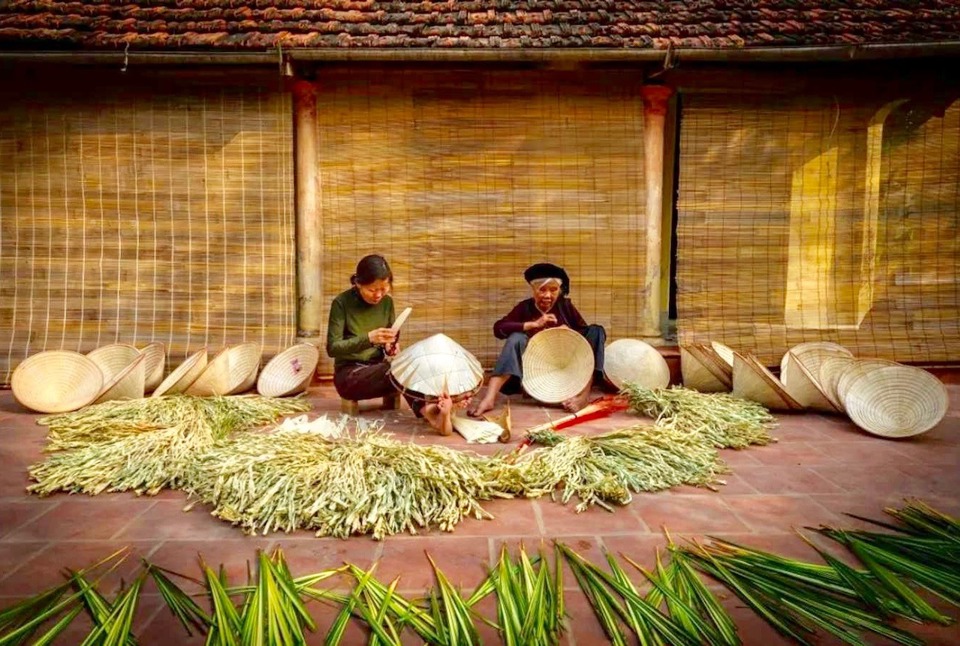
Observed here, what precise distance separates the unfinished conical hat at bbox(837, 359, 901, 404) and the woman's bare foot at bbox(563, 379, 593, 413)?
1.65 metres

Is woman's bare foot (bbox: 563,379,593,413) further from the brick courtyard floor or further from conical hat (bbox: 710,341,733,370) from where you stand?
the brick courtyard floor

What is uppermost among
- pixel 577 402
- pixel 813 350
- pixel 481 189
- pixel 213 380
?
pixel 481 189

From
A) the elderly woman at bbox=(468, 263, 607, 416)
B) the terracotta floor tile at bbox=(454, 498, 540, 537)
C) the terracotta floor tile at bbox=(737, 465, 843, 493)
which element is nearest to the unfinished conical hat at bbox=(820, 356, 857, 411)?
the terracotta floor tile at bbox=(737, 465, 843, 493)

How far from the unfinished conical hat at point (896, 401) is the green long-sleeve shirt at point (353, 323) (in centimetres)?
312

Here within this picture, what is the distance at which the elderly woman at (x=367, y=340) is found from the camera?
4074mm

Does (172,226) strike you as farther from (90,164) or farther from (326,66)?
(326,66)

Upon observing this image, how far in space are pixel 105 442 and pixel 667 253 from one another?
6.47m

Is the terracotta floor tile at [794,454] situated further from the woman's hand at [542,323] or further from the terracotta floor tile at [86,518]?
the terracotta floor tile at [86,518]

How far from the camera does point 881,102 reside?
5.63m

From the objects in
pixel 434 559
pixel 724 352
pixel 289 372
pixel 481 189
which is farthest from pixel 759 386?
pixel 289 372

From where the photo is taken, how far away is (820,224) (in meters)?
5.73

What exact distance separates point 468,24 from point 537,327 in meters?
2.68

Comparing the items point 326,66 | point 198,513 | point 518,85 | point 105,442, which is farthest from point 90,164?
point 198,513

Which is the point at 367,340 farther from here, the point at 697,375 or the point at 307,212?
the point at 697,375
